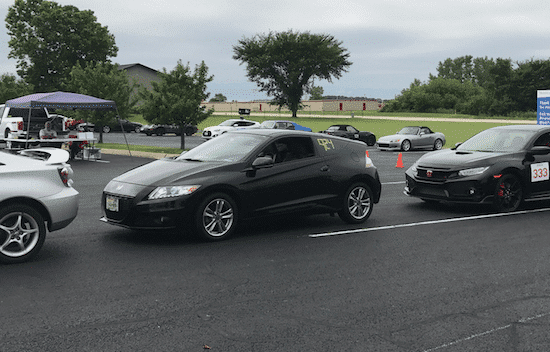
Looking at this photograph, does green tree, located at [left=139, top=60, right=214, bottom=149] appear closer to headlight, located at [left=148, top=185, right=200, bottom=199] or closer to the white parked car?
the white parked car

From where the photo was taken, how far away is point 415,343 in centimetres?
431

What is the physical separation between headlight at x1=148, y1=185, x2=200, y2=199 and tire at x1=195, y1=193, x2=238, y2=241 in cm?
24

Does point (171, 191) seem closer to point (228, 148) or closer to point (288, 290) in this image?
point (228, 148)

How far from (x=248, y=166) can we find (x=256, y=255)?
150cm

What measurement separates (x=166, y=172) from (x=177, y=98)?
1958 centimetres

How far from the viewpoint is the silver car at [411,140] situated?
30453 millimetres

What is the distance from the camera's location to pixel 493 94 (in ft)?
303

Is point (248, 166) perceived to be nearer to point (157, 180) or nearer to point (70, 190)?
point (157, 180)

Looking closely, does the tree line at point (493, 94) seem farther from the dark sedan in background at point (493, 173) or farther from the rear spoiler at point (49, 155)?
the rear spoiler at point (49, 155)

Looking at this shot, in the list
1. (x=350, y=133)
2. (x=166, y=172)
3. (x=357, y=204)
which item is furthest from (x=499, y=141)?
(x=350, y=133)

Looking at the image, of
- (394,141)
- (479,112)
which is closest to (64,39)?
(394,141)

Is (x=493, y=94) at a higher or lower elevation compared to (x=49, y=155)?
higher

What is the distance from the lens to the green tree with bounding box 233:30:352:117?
76.2 meters

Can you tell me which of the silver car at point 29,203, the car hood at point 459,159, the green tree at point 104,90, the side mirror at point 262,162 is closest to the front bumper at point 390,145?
the green tree at point 104,90
